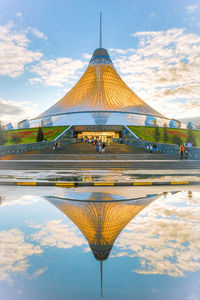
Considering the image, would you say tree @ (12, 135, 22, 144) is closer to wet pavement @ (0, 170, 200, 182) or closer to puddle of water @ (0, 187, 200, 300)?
wet pavement @ (0, 170, 200, 182)

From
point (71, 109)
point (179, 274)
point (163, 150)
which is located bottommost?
point (179, 274)

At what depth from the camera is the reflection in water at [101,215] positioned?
3173mm

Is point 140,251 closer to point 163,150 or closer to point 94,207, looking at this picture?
point 94,207

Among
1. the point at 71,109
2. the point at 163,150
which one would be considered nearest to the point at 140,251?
the point at 163,150

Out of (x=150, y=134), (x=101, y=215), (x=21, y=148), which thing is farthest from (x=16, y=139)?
(x=101, y=215)

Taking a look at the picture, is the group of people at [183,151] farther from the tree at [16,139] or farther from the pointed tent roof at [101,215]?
the tree at [16,139]

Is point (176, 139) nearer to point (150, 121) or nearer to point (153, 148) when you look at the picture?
point (150, 121)

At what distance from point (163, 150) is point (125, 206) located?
29.2m

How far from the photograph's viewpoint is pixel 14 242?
10.5 feet

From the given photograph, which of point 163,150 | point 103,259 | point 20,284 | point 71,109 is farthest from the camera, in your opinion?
point 71,109

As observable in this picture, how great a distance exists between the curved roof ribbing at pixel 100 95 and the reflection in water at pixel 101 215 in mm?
56414

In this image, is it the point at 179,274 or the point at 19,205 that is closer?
the point at 179,274

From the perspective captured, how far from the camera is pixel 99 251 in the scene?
2.94 metres

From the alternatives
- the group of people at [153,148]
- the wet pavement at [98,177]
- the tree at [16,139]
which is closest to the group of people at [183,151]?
the group of people at [153,148]
